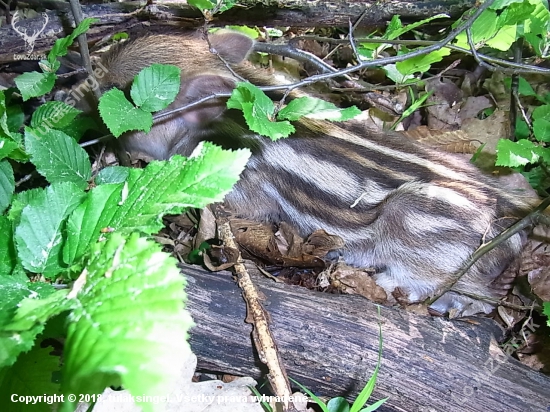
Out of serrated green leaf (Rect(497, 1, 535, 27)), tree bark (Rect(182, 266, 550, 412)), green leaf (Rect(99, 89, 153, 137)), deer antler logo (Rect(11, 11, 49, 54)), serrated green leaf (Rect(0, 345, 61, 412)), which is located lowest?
tree bark (Rect(182, 266, 550, 412))

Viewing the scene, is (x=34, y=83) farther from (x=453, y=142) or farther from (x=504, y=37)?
(x=453, y=142)

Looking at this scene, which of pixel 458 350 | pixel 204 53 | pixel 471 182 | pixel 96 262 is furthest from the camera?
pixel 204 53

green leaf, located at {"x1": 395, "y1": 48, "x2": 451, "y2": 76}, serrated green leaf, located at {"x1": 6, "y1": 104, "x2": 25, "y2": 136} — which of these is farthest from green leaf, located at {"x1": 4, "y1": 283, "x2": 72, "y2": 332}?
green leaf, located at {"x1": 395, "y1": 48, "x2": 451, "y2": 76}

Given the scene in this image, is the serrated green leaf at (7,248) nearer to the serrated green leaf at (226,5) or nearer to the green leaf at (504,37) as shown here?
the serrated green leaf at (226,5)

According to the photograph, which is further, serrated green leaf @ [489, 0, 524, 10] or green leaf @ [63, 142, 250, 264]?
serrated green leaf @ [489, 0, 524, 10]

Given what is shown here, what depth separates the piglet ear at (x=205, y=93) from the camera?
3.07m

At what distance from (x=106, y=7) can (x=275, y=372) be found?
7.43 ft

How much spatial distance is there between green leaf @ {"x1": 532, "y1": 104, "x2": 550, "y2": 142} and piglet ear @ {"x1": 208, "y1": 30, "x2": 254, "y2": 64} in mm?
1713

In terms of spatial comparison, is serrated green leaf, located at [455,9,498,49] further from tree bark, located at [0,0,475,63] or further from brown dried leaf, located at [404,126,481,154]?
brown dried leaf, located at [404,126,481,154]

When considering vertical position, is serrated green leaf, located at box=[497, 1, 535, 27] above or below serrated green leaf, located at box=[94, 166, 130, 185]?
above

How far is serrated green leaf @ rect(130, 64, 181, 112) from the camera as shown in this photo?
239 cm

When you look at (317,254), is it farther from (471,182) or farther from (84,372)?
(84,372)

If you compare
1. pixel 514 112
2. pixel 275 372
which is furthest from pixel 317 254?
pixel 514 112

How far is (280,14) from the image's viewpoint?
10.3ft
